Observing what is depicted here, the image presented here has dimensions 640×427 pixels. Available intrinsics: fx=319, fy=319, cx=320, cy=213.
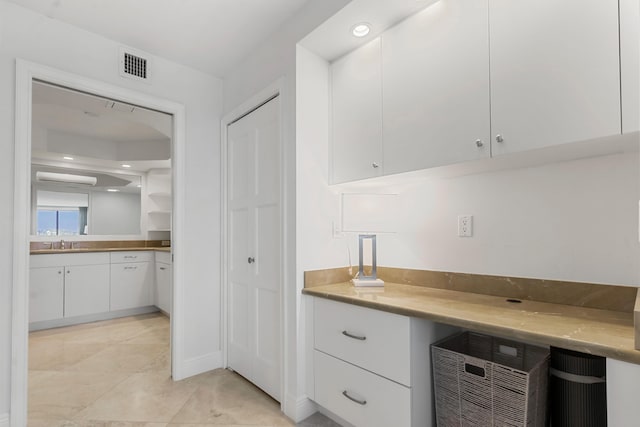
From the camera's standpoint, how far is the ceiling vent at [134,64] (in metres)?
2.29

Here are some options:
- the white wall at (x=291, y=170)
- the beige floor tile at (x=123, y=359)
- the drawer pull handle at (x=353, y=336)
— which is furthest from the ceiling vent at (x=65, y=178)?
the drawer pull handle at (x=353, y=336)

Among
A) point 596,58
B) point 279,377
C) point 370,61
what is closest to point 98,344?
point 279,377

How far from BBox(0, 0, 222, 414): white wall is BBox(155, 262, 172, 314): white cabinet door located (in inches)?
73.3

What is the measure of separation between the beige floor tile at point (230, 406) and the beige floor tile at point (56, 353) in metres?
1.39

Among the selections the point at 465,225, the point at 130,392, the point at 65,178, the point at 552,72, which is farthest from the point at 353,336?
the point at 65,178

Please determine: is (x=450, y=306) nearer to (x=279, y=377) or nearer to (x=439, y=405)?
(x=439, y=405)

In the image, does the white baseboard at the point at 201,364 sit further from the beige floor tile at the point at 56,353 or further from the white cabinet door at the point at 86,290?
the white cabinet door at the point at 86,290

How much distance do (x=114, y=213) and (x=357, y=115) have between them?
4.51 metres

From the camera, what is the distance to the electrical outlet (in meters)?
1.76

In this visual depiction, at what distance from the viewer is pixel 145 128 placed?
404 cm

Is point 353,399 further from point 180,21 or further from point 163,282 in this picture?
point 163,282

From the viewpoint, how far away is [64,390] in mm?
2305

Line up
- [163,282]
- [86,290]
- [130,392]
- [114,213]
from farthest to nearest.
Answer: [114,213] < [163,282] < [86,290] < [130,392]

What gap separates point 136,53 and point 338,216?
6.28 ft
